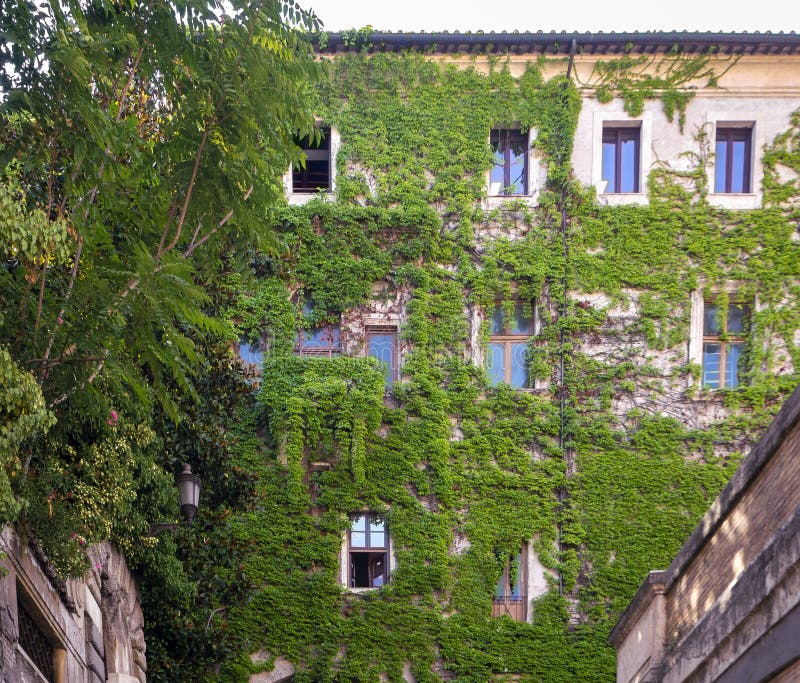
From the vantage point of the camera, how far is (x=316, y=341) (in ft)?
65.6

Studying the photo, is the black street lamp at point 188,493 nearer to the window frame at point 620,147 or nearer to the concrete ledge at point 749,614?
the concrete ledge at point 749,614

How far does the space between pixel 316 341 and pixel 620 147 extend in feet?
20.8

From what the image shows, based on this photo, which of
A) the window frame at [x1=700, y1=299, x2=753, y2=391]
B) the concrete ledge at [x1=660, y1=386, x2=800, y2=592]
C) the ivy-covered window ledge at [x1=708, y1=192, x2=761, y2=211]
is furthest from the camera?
the ivy-covered window ledge at [x1=708, y1=192, x2=761, y2=211]

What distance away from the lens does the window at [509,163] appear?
20.7m

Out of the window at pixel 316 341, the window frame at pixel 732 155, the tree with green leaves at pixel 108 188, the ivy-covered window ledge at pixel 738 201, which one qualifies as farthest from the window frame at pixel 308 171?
the tree with green leaves at pixel 108 188

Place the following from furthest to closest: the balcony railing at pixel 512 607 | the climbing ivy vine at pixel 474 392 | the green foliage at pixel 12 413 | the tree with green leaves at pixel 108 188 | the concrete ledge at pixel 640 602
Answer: the balcony railing at pixel 512 607 → the climbing ivy vine at pixel 474 392 → the concrete ledge at pixel 640 602 → the tree with green leaves at pixel 108 188 → the green foliage at pixel 12 413

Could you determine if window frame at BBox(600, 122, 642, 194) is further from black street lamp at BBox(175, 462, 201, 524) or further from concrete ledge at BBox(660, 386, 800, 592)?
concrete ledge at BBox(660, 386, 800, 592)

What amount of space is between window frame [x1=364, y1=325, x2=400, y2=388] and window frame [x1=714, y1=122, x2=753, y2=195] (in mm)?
6106

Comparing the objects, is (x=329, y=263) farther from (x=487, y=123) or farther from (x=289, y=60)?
(x=289, y=60)

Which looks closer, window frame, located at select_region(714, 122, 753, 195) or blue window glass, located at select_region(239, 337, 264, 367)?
blue window glass, located at select_region(239, 337, 264, 367)

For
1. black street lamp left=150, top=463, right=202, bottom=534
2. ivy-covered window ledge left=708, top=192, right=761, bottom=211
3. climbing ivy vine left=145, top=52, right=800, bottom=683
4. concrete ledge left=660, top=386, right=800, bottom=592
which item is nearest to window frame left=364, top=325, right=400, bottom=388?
climbing ivy vine left=145, top=52, right=800, bottom=683

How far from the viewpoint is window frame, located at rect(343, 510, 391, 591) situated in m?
19.1

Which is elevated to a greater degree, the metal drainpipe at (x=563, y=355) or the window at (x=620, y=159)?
the window at (x=620, y=159)

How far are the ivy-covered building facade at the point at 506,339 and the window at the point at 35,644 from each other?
8299mm
